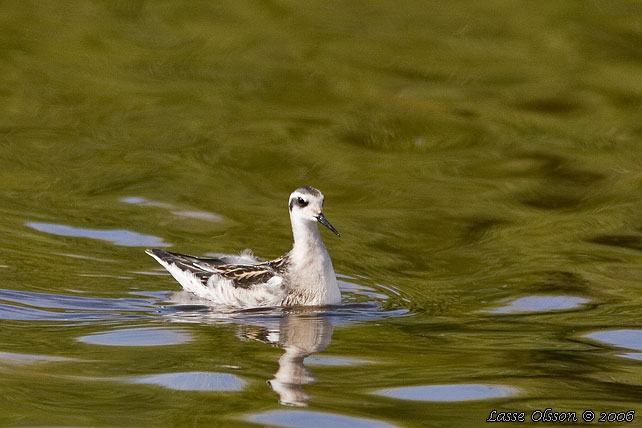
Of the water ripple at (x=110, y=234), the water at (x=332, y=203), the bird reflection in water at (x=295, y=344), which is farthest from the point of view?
the water ripple at (x=110, y=234)

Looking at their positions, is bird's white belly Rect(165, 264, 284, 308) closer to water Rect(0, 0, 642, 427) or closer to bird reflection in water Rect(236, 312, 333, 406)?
water Rect(0, 0, 642, 427)

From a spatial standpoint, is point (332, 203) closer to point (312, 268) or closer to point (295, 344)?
point (312, 268)

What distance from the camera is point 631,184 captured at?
18.4 metres

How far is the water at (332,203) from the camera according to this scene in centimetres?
957

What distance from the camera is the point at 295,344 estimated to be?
1091cm

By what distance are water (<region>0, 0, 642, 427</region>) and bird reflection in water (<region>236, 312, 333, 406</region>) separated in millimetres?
36

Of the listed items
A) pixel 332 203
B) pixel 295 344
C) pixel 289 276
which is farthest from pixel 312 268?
pixel 332 203

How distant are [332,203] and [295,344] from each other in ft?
22.4

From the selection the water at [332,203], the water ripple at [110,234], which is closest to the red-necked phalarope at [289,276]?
the water at [332,203]

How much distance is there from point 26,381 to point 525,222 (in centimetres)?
905

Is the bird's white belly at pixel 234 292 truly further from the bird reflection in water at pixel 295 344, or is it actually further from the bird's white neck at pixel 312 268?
the bird reflection in water at pixel 295 344

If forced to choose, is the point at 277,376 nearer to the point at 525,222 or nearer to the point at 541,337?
the point at 541,337

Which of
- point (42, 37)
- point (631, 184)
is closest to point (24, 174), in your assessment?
point (42, 37)

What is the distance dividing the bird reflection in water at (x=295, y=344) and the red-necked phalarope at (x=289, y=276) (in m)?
0.36
